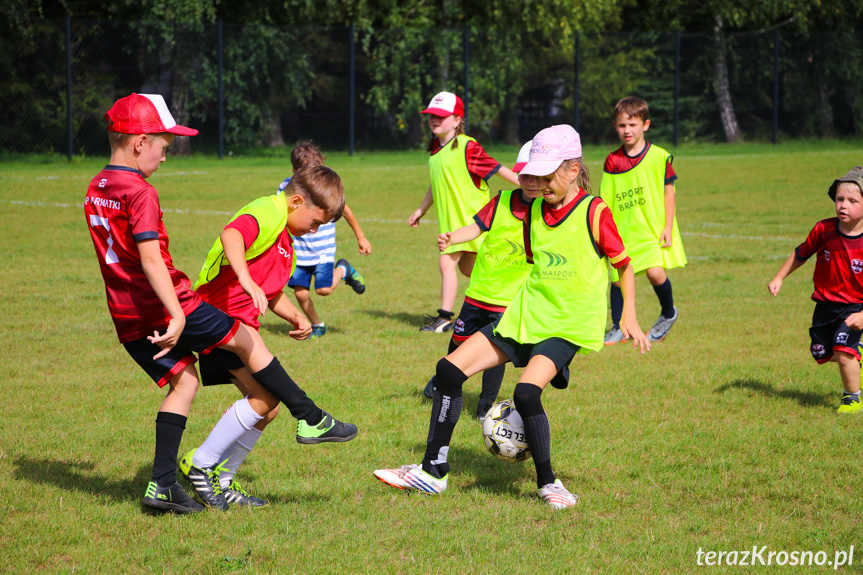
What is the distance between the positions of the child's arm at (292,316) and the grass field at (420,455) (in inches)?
31.1

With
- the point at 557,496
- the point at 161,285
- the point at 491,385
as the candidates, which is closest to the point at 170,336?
the point at 161,285

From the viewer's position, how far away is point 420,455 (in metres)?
4.86

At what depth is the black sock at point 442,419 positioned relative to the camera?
4285 mm

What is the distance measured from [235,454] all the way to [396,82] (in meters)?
24.5

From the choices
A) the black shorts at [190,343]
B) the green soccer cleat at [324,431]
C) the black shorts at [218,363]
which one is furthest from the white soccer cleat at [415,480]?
the black shorts at [190,343]

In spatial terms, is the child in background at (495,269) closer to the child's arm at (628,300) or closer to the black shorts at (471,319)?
the black shorts at (471,319)

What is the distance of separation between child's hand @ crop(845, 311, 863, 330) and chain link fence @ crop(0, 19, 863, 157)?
20.5 meters

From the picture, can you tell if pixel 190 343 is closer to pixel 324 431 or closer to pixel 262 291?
pixel 262 291

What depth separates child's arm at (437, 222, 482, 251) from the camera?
4.98 metres

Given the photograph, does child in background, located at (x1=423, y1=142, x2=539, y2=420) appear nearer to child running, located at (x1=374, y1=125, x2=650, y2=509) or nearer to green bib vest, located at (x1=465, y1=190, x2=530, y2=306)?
green bib vest, located at (x1=465, y1=190, x2=530, y2=306)

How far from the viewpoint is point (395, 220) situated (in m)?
14.9

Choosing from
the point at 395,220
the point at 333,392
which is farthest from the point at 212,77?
the point at 333,392

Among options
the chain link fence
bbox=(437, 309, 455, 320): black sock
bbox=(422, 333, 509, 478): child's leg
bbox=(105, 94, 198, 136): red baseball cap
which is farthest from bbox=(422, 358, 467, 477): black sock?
the chain link fence

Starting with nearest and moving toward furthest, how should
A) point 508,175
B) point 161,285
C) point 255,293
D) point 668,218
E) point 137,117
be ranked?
1. point 161,285
2. point 137,117
3. point 255,293
4. point 508,175
5. point 668,218
